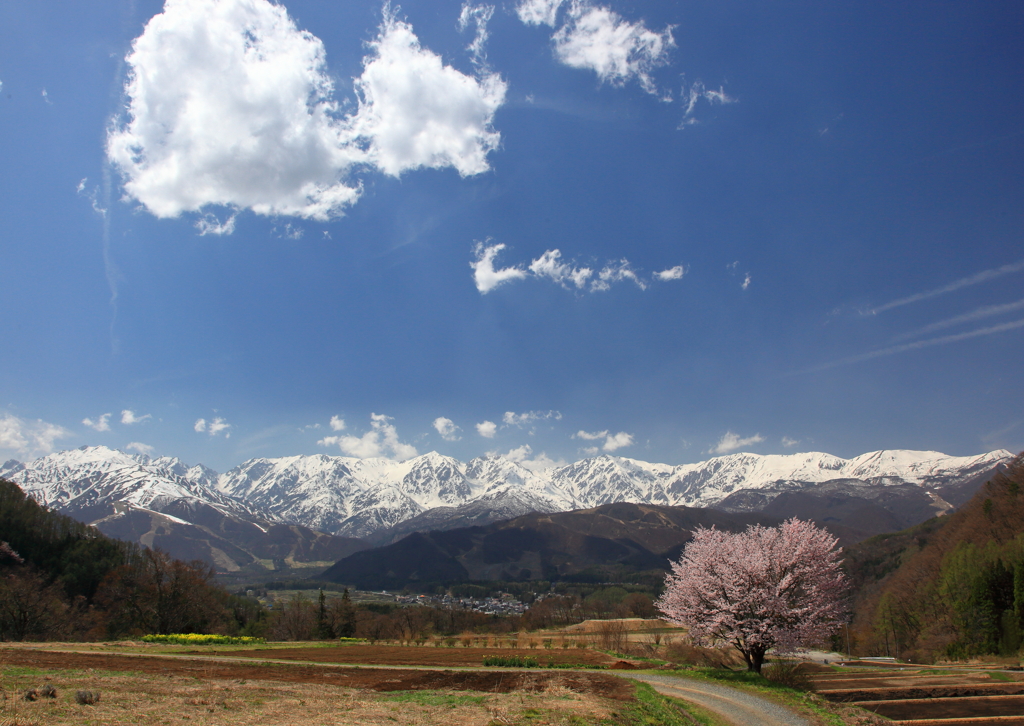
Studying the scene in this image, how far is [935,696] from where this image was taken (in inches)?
1337

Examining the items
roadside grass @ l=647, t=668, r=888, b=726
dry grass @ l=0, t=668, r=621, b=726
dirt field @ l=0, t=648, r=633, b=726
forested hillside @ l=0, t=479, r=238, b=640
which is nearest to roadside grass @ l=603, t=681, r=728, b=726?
dirt field @ l=0, t=648, r=633, b=726

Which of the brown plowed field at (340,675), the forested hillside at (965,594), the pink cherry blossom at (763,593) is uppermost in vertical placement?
the pink cherry blossom at (763,593)

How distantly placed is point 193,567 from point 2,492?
104m

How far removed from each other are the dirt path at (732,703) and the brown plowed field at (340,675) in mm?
2982

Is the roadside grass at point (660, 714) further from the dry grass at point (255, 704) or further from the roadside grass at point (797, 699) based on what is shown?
the roadside grass at point (797, 699)

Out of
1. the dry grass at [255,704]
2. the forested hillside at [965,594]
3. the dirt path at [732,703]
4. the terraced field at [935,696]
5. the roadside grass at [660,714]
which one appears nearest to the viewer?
the dry grass at [255,704]

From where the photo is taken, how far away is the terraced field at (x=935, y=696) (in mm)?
28019

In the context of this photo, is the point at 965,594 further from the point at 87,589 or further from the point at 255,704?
the point at 87,589

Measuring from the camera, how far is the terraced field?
28019 mm

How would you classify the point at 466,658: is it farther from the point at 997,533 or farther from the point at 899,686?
the point at 997,533

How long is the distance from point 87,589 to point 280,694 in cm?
→ 14600

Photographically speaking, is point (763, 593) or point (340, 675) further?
point (340, 675)

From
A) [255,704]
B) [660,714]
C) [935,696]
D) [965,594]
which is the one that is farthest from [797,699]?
[965,594]

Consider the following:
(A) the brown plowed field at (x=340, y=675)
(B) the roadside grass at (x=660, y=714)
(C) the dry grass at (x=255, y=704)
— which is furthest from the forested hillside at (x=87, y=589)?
(B) the roadside grass at (x=660, y=714)
